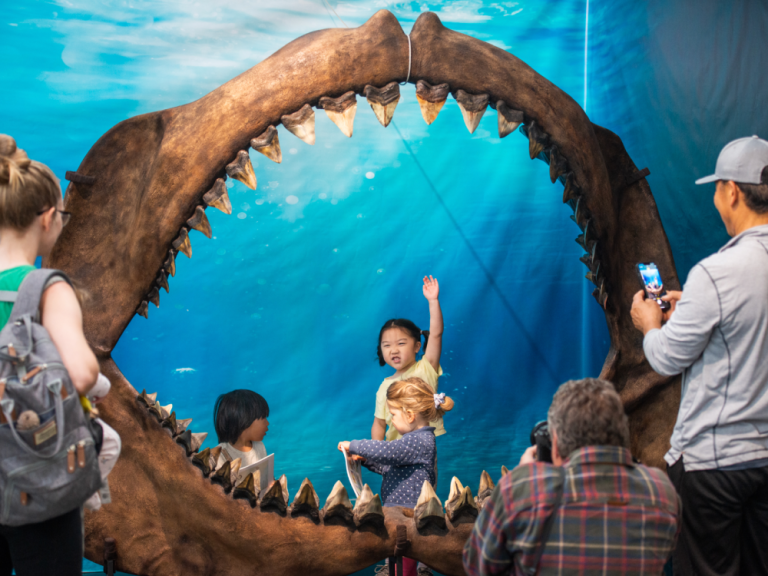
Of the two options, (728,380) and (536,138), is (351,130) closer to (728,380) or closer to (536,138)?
(536,138)

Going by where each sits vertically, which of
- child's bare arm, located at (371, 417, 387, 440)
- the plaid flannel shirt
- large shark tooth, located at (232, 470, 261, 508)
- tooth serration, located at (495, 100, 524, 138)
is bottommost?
the plaid flannel shirt

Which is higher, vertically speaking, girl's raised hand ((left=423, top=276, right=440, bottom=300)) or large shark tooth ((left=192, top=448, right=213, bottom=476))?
girl's raised hand ((left=423, top=276, right=440, bottom=300))

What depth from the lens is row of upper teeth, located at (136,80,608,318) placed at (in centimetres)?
183

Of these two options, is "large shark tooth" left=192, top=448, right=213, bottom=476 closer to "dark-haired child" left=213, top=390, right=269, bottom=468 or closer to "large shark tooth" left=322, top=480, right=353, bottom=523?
"large shark tooth" left=322, top=480, right=353, bottom=523

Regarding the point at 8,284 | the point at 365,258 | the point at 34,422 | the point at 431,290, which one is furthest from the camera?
the point at 365,258

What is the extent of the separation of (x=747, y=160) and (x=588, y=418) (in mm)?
913

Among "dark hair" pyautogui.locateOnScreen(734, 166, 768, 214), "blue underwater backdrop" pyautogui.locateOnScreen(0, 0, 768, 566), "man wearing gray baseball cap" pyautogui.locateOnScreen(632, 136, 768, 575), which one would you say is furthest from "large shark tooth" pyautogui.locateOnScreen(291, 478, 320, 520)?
"blue underwater backdrop" pyautogui.locateOnScreen(0, 0, 768, 566)

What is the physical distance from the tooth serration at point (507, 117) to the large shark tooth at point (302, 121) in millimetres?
601

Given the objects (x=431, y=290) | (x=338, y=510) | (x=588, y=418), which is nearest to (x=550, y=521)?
(x=588, y=418)

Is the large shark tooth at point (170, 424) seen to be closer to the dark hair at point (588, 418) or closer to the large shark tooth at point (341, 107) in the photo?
the large shark tooth at point (341, 107)

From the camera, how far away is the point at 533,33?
483 cm

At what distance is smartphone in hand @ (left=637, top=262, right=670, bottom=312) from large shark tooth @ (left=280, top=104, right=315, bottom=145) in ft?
3.70

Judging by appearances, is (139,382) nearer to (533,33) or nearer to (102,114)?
(102,114)

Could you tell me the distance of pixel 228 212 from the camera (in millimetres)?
1868
